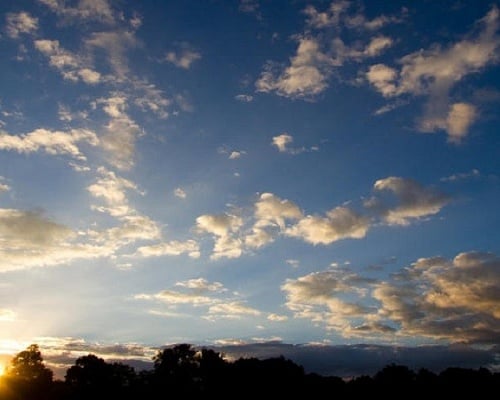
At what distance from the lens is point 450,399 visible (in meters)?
121

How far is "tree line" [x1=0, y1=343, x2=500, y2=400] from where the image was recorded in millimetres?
120562

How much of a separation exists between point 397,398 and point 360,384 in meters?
9.50

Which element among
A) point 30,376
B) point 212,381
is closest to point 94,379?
point 30,376

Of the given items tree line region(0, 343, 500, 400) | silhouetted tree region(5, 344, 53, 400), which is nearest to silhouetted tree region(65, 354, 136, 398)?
tree line region(0, 343, 500, 400)

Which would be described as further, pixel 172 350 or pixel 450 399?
pixel 172 350

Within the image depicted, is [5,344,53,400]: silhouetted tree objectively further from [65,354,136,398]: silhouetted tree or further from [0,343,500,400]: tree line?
[65,354,136,398]: silhouetted tree

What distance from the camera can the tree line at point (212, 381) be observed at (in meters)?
121

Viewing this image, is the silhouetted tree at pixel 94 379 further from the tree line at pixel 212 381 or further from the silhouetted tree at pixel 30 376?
the silhouetted tree at pixel 30 376

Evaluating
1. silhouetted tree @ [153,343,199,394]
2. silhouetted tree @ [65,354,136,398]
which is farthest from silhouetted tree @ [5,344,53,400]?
silhouetted tree @ [153,343,199,394]

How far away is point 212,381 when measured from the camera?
123m

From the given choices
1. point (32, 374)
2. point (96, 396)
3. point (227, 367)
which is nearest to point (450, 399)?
point (227, 367)

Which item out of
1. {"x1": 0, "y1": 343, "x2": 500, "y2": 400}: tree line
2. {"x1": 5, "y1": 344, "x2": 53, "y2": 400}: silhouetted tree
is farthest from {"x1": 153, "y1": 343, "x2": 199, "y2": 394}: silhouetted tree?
{"x1": 5, "y1": 344, "x2": 53, "y2": 400}: silhouetted tree

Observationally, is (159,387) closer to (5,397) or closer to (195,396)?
(195,396)

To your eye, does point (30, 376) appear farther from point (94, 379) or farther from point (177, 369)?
point (177, 369)
